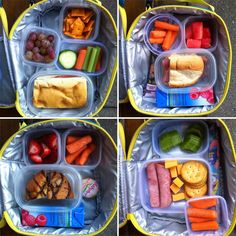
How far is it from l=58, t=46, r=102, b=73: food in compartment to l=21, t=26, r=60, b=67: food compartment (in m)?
0.03

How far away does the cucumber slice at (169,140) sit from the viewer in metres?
1.14

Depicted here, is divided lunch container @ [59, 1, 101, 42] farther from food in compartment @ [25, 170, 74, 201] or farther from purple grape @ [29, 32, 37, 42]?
food in compartment @ [25, 170, 74, 201]

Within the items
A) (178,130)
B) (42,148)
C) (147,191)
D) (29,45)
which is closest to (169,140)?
(178,130)

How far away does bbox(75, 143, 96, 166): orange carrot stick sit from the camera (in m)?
1.14

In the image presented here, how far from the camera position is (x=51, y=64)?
1.12m

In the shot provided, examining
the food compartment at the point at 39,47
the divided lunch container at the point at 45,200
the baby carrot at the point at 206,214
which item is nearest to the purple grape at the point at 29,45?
the food compartment at the point at 39,47

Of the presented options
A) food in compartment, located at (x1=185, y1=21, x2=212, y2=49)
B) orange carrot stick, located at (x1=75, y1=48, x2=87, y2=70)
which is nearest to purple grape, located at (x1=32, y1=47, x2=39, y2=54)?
orange carrot stick, located at (x1=75, y1=48, x2=87, y2=70)

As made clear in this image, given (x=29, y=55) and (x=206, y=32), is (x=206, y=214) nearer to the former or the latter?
(x=206, y=32)

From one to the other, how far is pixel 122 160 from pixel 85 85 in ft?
0.77

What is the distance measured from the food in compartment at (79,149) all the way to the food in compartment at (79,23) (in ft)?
0.97

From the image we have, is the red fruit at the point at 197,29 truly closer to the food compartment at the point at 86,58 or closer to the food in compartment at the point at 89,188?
the food compartment at the point at 86,58

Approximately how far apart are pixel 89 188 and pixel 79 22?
478 mm

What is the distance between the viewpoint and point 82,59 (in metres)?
1.13

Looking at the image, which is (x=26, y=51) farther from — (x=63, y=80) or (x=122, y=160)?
(x=122, y=160)
